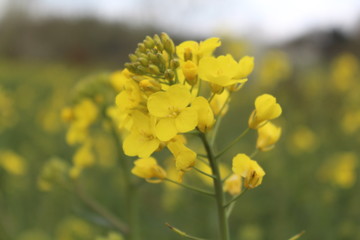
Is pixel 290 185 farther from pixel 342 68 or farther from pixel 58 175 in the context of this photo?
pixel 342 68

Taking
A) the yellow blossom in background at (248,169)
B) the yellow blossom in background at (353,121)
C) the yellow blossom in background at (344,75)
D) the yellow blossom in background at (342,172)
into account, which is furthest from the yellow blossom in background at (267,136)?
the yellow blossom in background at (344,75)

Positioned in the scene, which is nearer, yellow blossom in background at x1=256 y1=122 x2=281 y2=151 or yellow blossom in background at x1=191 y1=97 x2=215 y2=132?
yellow blossom in background at x1=191 y1=97 x2=215 y2=132

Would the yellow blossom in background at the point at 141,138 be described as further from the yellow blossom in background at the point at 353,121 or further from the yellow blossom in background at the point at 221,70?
the yellow blossom in background at the point at 353,121

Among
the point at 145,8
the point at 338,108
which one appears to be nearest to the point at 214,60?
the point at 338,108

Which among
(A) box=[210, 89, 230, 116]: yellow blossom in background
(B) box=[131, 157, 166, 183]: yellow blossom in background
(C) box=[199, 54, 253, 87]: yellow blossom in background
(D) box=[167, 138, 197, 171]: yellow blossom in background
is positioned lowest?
(B) box=[131, 157, 166, 183]: yellow blossom in background

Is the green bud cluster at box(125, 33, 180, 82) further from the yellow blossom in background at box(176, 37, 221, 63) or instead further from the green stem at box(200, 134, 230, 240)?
the green stem at box(200, 134, 230, 240)

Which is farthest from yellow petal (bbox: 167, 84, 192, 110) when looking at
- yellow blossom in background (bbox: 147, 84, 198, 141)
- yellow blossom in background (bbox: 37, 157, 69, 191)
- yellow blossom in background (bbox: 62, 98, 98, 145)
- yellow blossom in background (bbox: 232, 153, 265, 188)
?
yellow blossom in background (bbox: 37, 157, 69, 191)

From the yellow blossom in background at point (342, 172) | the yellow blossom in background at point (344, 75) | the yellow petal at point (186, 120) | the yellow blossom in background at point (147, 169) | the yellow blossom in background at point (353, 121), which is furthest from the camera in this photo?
the yellow blossom in background at point (344, 75)
